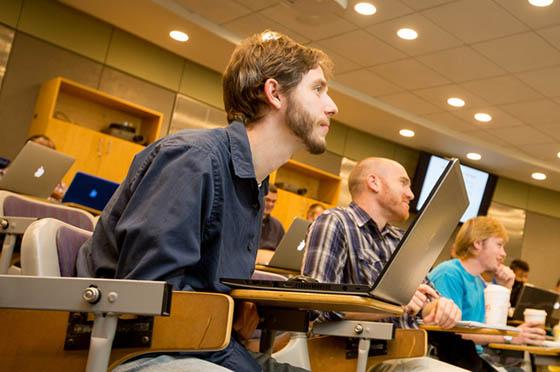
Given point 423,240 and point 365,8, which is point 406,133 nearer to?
point 365,8

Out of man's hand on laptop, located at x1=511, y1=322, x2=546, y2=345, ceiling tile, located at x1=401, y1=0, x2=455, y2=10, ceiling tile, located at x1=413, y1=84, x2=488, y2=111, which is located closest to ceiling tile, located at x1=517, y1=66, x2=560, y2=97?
ceiling tile, located at x1=413, y1=84, x2=488, y2=111

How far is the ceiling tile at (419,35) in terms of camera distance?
472 centimetres

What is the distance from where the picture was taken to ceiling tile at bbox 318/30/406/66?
17.0ft

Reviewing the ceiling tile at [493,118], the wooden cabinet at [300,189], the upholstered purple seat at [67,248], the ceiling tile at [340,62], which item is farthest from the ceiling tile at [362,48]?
the upholstered purple seat at [67,248]

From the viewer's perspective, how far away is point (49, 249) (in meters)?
1.17

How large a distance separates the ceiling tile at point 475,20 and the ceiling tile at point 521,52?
0.39ft

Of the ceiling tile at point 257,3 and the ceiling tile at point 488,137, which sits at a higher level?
the ceiling tile at point 257,3

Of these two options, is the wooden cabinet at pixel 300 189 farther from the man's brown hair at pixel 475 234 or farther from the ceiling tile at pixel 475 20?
the man's brown hair at pixel 475 234

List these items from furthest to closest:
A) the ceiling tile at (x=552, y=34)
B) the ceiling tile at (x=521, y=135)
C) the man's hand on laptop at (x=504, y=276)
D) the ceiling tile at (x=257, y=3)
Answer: the ceiling tile at (x=521, y=135) → the ceiling tile at (x=257, y=3) → the ceiling tile at (x=552, y=34) → the man's hand on laptop at (x=504, y=276)

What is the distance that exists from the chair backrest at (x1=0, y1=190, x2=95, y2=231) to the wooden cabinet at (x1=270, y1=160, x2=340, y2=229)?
4474 millimetres

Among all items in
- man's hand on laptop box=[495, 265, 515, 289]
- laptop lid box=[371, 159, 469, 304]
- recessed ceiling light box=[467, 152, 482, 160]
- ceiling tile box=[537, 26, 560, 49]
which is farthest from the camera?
recessed ceiling light box=[467, 152, 482, 160]

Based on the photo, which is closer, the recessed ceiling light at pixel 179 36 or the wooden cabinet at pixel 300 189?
the recessed ceiling light at pixel 179 36

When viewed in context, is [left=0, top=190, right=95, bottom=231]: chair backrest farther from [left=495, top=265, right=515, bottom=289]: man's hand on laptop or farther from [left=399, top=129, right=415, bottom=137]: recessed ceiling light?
[left=399, top=129, right=415, bottom=137]: recessed ceiling light

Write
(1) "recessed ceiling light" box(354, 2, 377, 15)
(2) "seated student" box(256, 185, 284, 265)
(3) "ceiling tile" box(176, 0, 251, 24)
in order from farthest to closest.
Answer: (2) "seated student" box(256, 185, 284, 265)
(3) "ceiling tile" box(176, 0, 251, 24)
(1) "recessed ceiling light" box(354, 2, 377, 15)
